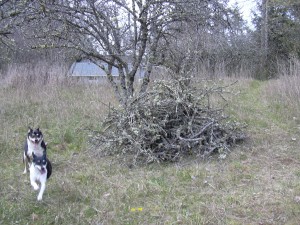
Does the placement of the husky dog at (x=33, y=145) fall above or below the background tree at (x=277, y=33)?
below

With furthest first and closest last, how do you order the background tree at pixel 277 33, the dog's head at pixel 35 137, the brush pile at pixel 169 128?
1. the background tree at pixel 277 33
2. the brush pile at pixel 169 128
3. the dog's head at pixel 35 137

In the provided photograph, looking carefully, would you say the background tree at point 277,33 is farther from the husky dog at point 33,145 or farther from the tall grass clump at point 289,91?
the husky dog at point 33,145

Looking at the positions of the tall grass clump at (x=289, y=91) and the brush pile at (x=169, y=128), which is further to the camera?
the tall grass clump at (x=289, y=91)

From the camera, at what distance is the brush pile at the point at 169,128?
5465 millimetres

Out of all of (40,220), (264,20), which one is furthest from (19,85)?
(264,20)

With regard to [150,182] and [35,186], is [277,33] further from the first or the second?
[35,186]

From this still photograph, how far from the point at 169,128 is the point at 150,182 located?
4.97 feet

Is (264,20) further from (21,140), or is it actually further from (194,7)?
(21,140)

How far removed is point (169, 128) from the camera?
19.0ft

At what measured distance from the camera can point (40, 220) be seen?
3.47 m

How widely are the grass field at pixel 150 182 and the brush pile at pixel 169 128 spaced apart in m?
0.23

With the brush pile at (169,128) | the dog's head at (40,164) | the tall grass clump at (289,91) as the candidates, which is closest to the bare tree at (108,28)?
the brush pile at (169,128)

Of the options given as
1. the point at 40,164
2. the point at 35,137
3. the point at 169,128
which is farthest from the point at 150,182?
the point at 35,137

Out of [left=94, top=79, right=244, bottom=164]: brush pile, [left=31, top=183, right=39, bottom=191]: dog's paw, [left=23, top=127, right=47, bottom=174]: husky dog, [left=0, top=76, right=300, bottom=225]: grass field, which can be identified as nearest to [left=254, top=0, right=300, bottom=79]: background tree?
[left=0, top=76, right=300, bottom=225]: grass field
